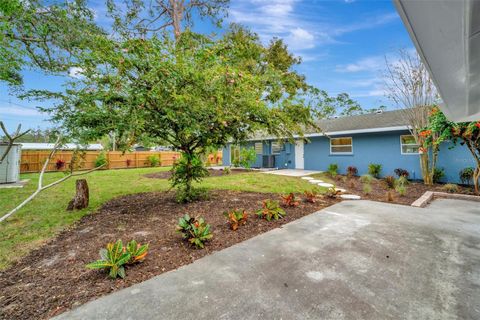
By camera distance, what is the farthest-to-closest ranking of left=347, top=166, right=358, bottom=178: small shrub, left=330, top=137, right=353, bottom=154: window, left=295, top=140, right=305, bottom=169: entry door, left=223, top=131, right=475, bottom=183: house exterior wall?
1. left=295, top=140, right=305, bottom=169: entry door
2. left=330, top=137, right=353, bottom=154: window
3. left=347, top=166, right=358, bottom=178: small shrub
4. left=223, top=131, right=475, bottom=183: house exterior wall

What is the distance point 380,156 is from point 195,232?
1124 centimetres

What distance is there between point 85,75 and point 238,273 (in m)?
4.63

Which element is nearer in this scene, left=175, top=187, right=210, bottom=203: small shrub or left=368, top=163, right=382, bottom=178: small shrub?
left=175, top=187, right=210, bottom=203: small shrub

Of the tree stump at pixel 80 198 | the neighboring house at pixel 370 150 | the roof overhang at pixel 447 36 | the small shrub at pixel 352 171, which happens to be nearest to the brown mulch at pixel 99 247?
the tree stump at pixel 80 198

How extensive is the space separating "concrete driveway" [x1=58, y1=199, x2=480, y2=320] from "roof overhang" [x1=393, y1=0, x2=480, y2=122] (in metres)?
2.16

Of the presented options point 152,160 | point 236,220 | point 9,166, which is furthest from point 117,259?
point 152,160

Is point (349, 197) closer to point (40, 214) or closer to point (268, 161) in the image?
point (40, 214)

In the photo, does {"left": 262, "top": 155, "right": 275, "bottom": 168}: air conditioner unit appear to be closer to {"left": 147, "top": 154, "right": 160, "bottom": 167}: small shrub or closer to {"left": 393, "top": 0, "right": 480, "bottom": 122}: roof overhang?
{"left": 147, "top": 154, "right": 160, "bottom": 167}: small shrub

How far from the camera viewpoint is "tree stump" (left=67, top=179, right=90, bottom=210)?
561 cm

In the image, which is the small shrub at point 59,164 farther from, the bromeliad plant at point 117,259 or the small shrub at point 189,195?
the bromeliad plant at point 117,259

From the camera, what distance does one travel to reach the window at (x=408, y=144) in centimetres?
995

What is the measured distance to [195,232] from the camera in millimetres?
3334

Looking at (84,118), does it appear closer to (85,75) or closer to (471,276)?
(85,75)

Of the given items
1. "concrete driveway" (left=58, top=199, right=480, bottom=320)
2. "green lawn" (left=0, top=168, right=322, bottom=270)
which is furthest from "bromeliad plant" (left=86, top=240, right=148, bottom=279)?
"green lawn" (left=0, top=168, right=322, bottom=270)
